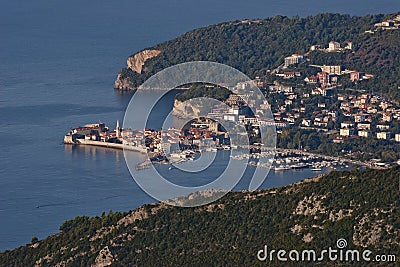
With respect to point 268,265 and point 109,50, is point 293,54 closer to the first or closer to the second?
point 109,50

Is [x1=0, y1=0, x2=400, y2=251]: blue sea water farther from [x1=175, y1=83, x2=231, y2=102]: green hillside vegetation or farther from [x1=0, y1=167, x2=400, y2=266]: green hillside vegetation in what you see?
[x1=0, y1=167, x2=400, y2=266]: green hillside vegetation

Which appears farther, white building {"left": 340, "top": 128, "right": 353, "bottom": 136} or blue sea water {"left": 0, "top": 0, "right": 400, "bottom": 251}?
white building {"left": 340, "top": 128, "right": 353, "bottom": 136}

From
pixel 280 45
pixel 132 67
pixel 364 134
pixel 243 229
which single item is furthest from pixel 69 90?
pixel 243 229

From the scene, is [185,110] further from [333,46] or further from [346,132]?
[333,46]

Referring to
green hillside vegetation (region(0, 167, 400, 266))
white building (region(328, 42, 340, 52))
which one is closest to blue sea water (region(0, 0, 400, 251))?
green hillside vegetation (region(0, 167, 400, 266))

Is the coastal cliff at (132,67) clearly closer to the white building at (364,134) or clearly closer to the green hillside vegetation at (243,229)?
the white building at (364,134)

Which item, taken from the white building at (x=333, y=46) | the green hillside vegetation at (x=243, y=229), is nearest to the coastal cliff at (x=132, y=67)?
the white building at (x=333, y=46)
